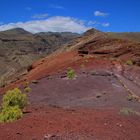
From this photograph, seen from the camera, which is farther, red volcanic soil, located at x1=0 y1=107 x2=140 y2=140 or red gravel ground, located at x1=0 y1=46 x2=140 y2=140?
red gravel ground, located at x1=0 y1=46 x2=140 y2=140

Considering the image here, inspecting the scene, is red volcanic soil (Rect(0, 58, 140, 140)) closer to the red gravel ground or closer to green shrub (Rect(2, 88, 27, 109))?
the red gravel ground

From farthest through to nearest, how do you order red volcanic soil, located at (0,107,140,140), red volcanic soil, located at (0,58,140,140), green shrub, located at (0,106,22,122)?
1. green shrub, located at (0,106,22,122)
2. red volcanic soil, located at (0,58,140,140)
3. red volcanic soil, located at (0,107,140,140)

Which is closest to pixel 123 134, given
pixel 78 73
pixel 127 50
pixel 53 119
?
pixel 53 119

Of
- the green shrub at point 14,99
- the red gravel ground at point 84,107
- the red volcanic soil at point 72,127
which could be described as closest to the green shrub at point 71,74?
the red gravel ground at point 84,107

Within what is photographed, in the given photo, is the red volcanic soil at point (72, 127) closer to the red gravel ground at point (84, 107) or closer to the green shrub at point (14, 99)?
the red gravel ground at point (84, 107)

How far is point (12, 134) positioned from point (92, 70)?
18.1 meters

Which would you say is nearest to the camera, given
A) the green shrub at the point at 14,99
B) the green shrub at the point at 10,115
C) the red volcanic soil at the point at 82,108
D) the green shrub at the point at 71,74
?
the red volcanic soil at the point at 82,108

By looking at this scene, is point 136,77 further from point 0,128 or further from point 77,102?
point 0,128

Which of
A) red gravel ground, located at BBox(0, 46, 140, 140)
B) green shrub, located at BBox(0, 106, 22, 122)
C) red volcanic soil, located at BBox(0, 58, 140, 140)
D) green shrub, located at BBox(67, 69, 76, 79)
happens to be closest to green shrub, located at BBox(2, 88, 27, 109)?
→ red volcanic soil, located at BBox(0, 58, 140, 140)

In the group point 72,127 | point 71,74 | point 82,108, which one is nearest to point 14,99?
point 82,108

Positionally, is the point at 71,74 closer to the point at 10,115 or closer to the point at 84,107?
the point at 84,107

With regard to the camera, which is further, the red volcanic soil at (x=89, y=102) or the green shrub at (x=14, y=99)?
the green shrub at (x=14, y=99)

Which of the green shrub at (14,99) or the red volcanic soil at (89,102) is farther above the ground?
the green shrub at (14,99)

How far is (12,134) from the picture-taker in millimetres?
9742
